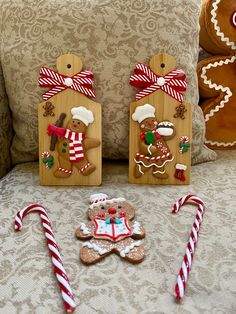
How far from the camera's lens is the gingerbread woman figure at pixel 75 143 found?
1030 millimetres

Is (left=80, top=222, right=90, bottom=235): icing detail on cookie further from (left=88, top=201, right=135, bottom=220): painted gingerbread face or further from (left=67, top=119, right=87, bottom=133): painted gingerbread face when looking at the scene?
(left=67, top=119, right=87, bottom=133): painted gingerbread face

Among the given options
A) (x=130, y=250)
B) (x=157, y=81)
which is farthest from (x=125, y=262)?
(x=157, y=81)

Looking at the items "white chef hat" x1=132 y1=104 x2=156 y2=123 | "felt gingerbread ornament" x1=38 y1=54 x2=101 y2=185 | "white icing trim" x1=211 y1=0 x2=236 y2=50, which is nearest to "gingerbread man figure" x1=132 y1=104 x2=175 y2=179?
"white chef hat" x1=132 y1=104 x2=156 y2=123

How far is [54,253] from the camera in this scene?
0.75 metres

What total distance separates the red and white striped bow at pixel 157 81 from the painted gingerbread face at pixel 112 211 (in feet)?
0.95

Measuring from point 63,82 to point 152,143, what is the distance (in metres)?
0.27

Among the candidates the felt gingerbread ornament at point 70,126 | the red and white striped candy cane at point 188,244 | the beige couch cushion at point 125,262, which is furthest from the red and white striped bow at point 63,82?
the red and white striped candy cane at point 188,244

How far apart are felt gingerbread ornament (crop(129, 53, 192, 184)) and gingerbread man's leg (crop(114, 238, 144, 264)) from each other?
29 centimetres

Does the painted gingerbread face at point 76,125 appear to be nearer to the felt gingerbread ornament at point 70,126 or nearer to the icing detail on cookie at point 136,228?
the felt gingerbread ornament at point 70,126

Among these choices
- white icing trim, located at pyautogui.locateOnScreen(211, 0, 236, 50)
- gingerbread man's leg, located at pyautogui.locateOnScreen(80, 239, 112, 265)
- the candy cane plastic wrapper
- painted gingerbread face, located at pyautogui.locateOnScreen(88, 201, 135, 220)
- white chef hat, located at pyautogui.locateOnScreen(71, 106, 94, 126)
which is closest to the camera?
the candy cane plastic wrapper

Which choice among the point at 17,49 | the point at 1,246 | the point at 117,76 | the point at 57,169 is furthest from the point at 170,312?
the point at 17,49

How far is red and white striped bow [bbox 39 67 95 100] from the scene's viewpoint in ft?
3.40

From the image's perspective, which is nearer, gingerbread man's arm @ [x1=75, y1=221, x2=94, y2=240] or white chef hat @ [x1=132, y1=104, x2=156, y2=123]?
gingerbread man's arm @ [x1=75, y1=221, x2=94, y2=240]

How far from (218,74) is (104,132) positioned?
1.30 feet
